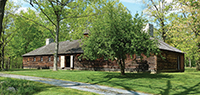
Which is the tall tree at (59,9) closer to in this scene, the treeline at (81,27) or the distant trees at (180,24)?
the treeline at (81,27)

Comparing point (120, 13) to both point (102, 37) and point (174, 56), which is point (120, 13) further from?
point (174, 56)

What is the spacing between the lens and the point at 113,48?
47.9ft

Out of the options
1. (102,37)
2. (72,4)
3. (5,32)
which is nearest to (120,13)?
(102,37)

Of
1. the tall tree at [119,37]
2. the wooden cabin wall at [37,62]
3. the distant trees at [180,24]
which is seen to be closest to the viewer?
the tall tree at [119,37]

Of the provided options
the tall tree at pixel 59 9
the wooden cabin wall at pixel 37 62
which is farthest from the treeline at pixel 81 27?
the wooden cabin wall at pixel 37 62

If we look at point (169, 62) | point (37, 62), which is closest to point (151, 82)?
point (169, 62)

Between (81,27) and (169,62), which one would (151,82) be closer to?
(169,62)

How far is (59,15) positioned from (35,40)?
22.6 meters

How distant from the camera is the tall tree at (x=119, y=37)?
560 inches

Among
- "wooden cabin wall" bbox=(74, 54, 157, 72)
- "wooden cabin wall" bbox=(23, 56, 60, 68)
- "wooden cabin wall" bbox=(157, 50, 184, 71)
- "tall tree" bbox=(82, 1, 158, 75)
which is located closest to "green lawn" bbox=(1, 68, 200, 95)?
"tall tree" bbox=(82, 1, 158, 75)

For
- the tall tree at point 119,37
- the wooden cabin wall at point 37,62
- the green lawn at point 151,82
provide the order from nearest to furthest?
the green lawn at point 151,82
the tall tree at point 119,37
the wooden cabin wall at point 37,62

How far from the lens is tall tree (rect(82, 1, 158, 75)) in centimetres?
1422

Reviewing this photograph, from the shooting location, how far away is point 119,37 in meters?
14.5

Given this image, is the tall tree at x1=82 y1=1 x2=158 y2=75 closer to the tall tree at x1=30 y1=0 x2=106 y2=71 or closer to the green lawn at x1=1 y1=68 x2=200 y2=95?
the green lawn at x1=1 y1=68 x2=200 y2=95
